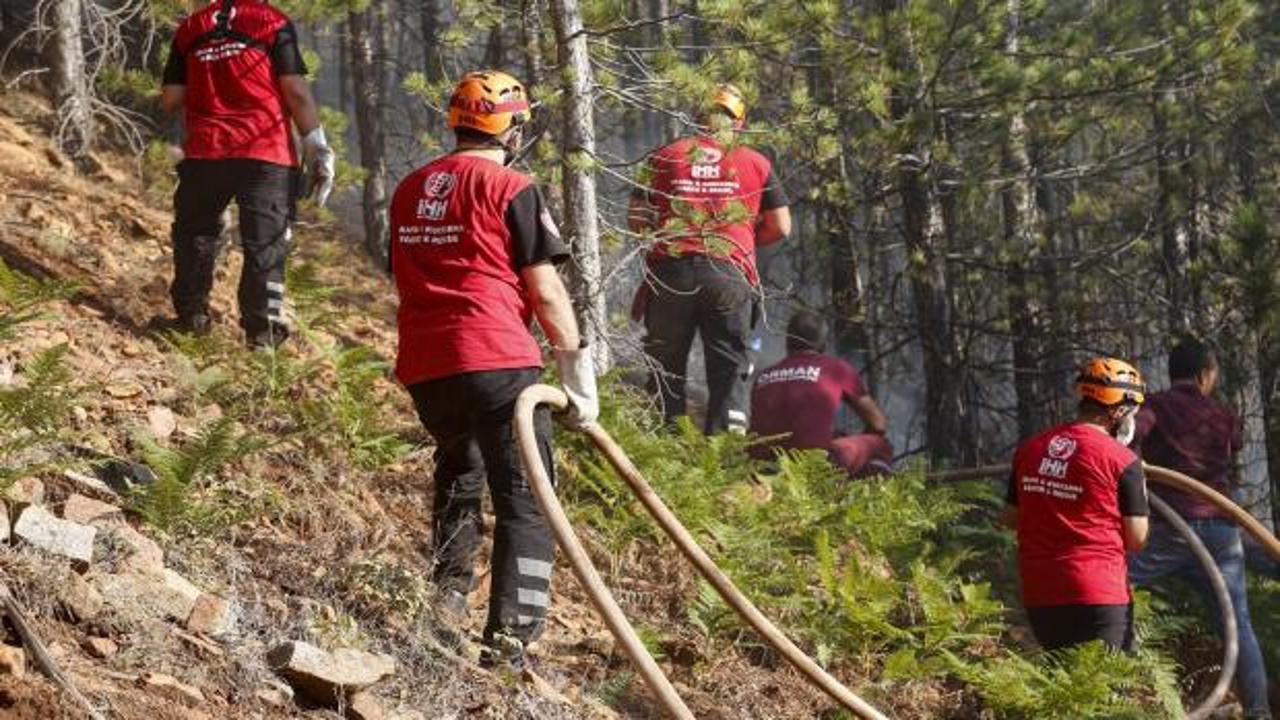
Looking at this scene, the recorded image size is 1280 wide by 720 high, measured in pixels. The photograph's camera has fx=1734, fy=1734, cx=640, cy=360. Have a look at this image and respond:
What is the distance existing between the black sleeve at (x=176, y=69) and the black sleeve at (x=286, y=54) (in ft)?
1.56

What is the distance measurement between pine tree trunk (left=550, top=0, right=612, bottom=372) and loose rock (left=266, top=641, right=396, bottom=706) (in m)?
3.72

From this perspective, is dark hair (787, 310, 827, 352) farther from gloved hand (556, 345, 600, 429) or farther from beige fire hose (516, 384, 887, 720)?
gloved hand (556, 345, 600, 429)

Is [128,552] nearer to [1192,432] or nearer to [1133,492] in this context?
[1133,492]

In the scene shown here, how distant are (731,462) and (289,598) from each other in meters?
3.84

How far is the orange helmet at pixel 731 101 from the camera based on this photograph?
920 centimetres

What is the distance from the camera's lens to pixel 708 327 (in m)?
10.3

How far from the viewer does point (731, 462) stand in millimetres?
9602

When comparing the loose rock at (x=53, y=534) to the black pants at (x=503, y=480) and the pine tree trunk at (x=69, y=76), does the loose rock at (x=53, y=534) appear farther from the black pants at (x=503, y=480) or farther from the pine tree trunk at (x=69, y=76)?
the pine tree trunk at (x=69, y=76)

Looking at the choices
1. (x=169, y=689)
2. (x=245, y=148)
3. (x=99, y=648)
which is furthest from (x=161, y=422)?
(x=169, y=689)

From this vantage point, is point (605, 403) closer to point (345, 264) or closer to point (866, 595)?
point (866, 595)

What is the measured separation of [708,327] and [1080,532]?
2.82 metres

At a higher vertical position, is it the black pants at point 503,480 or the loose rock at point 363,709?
the black pants at point 503,480

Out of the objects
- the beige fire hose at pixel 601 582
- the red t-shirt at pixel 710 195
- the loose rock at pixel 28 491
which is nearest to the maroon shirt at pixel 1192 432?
the red t-shirt at pixel 710 195

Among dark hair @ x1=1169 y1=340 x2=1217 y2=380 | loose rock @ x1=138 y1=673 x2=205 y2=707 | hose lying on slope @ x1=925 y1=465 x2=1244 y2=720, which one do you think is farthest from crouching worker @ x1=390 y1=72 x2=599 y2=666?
dark hair @ x1=1169 y1=340 x2=1217 y2=380
